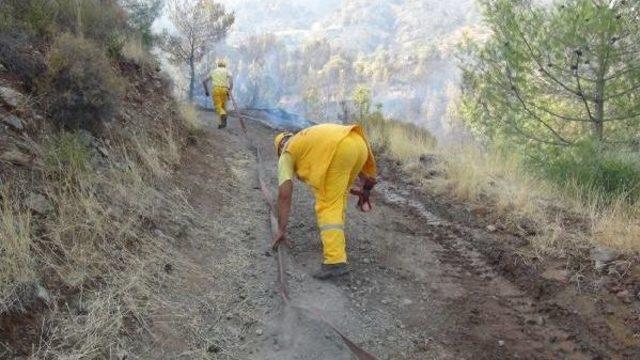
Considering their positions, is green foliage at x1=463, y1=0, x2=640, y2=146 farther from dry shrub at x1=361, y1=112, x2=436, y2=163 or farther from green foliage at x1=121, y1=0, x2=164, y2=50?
green foliage at x1=121, y1=0, x2=164, y2=50

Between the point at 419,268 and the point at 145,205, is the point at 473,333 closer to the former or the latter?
the point at 419,268

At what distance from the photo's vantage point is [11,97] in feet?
15.0

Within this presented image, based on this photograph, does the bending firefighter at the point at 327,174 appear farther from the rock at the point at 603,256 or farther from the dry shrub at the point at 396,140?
the dry shrub at the point at 396,140

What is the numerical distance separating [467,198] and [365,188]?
6.95 ft

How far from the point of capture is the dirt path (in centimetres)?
351

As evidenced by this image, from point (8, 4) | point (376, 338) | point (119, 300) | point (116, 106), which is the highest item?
point (8, 4)

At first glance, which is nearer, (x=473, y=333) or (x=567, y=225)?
(x=473, y=333)

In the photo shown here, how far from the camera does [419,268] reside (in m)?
4.88

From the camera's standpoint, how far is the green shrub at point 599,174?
5.84m

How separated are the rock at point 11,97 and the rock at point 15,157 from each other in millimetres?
616

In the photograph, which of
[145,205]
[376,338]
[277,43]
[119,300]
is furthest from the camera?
[277,43]

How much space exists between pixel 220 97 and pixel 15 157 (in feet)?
26.2

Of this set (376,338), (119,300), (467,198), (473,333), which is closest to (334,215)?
(376,338)

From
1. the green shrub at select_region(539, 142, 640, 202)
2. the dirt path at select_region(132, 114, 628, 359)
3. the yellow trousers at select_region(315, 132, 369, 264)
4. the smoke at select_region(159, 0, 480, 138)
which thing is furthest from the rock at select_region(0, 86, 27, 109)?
the smoke at select_region(159, 0, 480, 138)
